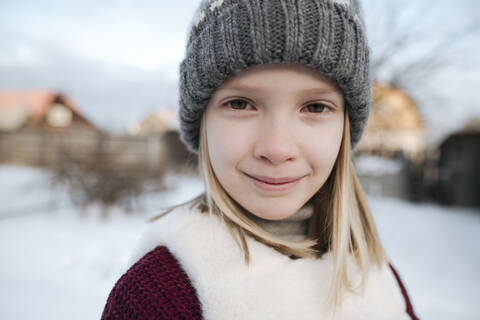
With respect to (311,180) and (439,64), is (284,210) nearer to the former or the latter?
(311,180)

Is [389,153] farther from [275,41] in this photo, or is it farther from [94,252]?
[275,41]

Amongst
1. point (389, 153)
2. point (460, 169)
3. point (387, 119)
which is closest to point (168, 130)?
point (389, 153)

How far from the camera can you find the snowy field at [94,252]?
7.84 ft

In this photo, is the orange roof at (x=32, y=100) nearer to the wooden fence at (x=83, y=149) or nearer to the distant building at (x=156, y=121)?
the distant building at (x=156, y=121)

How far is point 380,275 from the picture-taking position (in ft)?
3.67

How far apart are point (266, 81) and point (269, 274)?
1.93 ft

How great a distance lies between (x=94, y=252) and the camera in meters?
3.29

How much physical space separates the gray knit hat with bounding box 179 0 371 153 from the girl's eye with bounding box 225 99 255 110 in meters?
0.07

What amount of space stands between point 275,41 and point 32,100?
1867cm

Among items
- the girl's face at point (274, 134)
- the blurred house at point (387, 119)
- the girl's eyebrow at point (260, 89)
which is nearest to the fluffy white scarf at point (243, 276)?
the girl's face at point (274, 134)

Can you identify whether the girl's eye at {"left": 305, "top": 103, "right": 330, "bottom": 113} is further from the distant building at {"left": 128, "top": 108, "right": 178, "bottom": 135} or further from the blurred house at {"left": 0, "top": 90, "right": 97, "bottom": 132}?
the distant building at {"left": 128, "top": 108, "right": 178, "bottom": 135}

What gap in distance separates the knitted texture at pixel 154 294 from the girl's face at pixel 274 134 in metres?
0.30

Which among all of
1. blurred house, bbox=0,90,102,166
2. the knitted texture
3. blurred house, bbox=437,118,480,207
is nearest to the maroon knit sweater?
the knitted texture

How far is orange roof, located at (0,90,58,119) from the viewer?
14.8m
